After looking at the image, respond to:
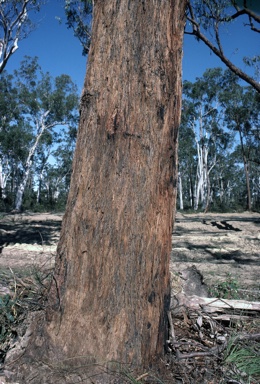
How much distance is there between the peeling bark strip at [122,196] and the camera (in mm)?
1733

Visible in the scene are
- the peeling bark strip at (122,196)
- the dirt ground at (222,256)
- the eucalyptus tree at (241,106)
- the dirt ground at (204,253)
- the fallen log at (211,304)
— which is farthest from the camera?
the eucalyptus tree at (241,106)

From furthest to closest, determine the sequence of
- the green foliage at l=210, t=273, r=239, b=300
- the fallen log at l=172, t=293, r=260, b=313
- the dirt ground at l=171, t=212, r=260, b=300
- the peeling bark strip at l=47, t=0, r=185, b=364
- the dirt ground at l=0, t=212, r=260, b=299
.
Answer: the dirt ground at l=0, t=212, r=260, b=299 → the dirt ground at l=171, t=212, r=260, b=300 → the green foliage at l=210, t=273, r=239, b=300 → the fallen log at l=172, t=293, r=260, b=313 → the peeling bark strip at l=47, t=0, r=185, b=364

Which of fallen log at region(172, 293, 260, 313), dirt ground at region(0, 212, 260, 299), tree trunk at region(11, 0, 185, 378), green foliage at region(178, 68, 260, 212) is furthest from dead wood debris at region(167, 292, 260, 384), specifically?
green foliage at region(178, 68, 260, 212)

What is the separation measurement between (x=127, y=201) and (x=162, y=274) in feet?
1.27

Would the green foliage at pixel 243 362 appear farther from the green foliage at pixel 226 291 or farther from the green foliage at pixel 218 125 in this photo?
the green foliage at pixel 218 125

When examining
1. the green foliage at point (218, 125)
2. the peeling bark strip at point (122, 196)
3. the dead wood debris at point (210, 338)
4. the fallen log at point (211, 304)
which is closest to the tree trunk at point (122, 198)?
the peeling bark strip at point (122, 196)

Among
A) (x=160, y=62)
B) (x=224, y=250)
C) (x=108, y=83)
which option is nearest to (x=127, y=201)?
(x=108, y=83)

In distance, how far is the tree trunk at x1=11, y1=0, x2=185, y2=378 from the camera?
5.69 ft

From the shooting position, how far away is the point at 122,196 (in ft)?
5.85

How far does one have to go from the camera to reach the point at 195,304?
2.41 metres

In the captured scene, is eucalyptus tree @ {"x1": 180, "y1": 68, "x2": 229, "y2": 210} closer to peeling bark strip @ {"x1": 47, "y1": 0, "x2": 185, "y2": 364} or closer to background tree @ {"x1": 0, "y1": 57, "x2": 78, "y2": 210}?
background tree @ {"x1": 0, "y1": 57, "x2": 78, "y2": 210}

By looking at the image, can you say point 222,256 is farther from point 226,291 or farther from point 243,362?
point 243,362

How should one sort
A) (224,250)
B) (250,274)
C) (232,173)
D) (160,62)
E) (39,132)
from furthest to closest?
(232,173) → (39,132) → (224,250) → (250,274) → (160,62)

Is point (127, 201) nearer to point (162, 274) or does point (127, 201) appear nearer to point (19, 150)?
point (162, 274)
